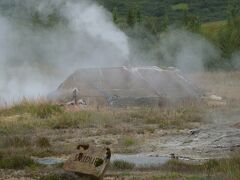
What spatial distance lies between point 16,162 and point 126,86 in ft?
49.6

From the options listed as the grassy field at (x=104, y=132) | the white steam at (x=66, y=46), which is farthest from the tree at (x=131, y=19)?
the grassy field at (x=104, y=132)

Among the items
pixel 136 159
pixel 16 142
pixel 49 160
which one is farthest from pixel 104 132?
pixel 49 160

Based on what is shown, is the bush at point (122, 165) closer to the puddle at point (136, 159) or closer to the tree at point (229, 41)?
the puddle at point (136, 159)

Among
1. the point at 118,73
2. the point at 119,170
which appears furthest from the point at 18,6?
the point at 119,170

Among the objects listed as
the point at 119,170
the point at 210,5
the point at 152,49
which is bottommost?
the point at 119,170

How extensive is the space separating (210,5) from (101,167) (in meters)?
103

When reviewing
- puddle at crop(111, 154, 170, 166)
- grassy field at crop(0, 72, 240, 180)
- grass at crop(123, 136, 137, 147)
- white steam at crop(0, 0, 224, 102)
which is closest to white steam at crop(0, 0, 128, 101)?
white steam at crop(0, 0, 224, 102)

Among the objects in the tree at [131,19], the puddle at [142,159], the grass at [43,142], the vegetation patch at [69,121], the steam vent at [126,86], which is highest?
the tree at [131,19]

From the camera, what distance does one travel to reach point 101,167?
1230cm

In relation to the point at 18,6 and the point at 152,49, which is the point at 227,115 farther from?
the point at 152,49

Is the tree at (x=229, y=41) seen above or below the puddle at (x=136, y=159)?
above

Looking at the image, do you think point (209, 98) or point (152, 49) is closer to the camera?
point (209, 98)

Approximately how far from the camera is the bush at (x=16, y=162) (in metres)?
14.2

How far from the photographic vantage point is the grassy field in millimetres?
13320
